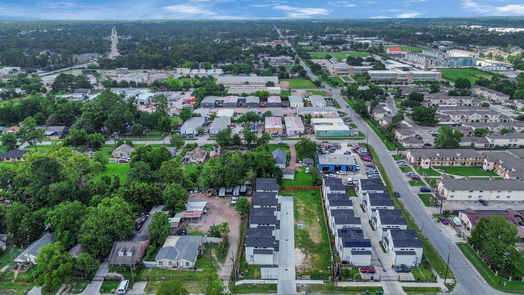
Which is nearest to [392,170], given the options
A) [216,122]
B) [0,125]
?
[216,122]

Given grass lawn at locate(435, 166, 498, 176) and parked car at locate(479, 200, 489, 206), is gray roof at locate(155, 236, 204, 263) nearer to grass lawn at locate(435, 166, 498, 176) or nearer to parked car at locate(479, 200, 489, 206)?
parked car at locate(479, 200, 489, 206)

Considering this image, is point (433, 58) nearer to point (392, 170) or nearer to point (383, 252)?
point (392, 170)

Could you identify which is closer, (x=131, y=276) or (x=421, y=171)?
(x=131, y=276)

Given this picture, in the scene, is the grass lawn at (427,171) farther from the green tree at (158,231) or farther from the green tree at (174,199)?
the green tree at (158,231)

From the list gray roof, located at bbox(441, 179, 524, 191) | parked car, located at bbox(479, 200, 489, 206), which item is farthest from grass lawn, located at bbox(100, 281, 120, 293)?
parked car, located at bbox(479, 200, 489, 206)

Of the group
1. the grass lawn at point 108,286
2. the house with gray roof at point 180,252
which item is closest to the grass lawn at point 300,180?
the house with gray roof at point 180,252
